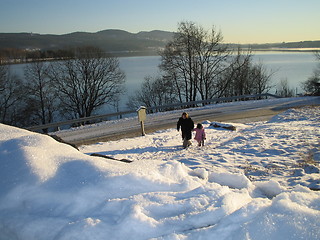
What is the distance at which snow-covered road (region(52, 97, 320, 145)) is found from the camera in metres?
16.4

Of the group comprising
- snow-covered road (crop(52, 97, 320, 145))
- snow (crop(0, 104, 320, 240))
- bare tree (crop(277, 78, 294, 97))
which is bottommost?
bare tree (crop(277, 78, 294, 97))

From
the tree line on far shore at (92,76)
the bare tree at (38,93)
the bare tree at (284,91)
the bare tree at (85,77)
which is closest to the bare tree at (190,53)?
the tree line on far shore at (92,76)

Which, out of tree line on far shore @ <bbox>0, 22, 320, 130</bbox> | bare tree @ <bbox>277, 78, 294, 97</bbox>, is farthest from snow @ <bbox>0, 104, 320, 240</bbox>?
bare tree @ <bbox>277, 78, 294, 97</bbox>

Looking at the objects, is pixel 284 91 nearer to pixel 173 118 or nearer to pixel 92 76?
pixel 92 76

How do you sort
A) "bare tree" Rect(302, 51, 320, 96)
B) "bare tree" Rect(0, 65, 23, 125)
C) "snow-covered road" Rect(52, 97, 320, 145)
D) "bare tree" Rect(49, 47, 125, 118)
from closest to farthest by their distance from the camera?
"snow-covered road" Rect(52, 97, 320, 145) → "bare tree" Rect(302, 51, 320, 96) → "bare tree" Rect(0, 65, 23, 125) → "bare tree" Rect(49, 47, 125, 118)

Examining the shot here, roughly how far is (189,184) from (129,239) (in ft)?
5.36

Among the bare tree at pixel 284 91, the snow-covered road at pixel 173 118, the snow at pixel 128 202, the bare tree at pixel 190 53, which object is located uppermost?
the bare tree at pixel 190 53

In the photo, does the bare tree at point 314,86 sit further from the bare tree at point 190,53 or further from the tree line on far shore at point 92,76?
the bare tree at point 190,53

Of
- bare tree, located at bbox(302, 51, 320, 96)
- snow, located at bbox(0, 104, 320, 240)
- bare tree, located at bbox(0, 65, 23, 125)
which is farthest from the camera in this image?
bare tree, located at bbox(0, 65, 23, 125)

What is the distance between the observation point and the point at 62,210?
3.83 m

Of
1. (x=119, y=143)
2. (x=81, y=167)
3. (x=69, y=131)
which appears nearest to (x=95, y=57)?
(x=69, y=131)

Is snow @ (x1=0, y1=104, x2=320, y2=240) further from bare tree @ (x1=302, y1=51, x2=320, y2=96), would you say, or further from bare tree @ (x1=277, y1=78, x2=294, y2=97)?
bare tree @ (x1=277, y1=78, x2=294, y2=97)

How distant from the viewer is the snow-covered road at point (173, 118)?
16.4 metres

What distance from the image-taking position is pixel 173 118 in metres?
19.9
